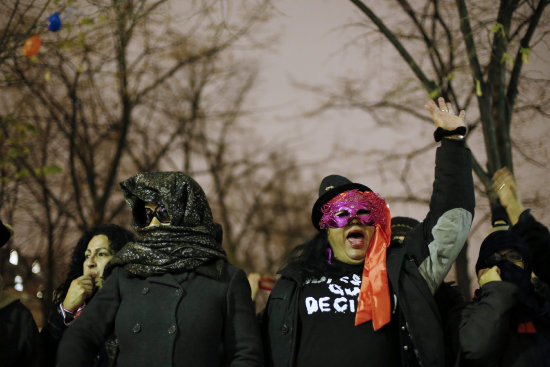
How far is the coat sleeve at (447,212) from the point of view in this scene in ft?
11.0

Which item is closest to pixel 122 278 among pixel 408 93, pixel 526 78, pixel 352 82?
pixel 408 93

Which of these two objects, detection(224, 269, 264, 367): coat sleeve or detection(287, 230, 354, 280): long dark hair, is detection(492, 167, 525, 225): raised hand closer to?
detection(287, 230, 354, 280): long dark hair

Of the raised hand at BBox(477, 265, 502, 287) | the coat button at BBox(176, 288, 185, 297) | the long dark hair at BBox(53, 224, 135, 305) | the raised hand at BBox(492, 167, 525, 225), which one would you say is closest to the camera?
the coat button at BBox(176, 288, 185, 297)

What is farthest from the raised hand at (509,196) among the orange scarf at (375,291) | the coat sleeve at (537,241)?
the orange scarf at (375,291)

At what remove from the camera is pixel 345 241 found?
3.69 metres

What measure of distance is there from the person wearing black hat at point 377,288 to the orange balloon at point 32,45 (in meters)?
7.00

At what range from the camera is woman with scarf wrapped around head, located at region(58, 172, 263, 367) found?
9.87ft

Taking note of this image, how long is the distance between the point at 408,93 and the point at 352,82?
6.11 ft

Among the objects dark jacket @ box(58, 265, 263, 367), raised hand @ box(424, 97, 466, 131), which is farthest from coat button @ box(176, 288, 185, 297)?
raised hand @ box(424, 97, 466, 131)

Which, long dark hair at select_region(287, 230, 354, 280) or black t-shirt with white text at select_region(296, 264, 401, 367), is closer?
black t-shirt with white text at select_region(296, 264, 401, 367)

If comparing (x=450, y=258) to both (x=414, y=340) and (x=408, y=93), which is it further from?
(x=408, y=93)

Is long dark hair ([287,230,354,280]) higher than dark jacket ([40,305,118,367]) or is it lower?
higher

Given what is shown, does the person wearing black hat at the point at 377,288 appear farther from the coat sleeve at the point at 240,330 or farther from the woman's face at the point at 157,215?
the woman's face at the point at 157,215

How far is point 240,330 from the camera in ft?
10.1
